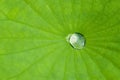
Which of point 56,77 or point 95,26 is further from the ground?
point 95,26

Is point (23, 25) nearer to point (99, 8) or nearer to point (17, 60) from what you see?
point (17, 60)

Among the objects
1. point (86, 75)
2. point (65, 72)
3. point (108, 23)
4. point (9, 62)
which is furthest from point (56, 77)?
point (108, 23)

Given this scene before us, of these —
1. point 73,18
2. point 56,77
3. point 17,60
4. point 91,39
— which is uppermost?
point 73,18
